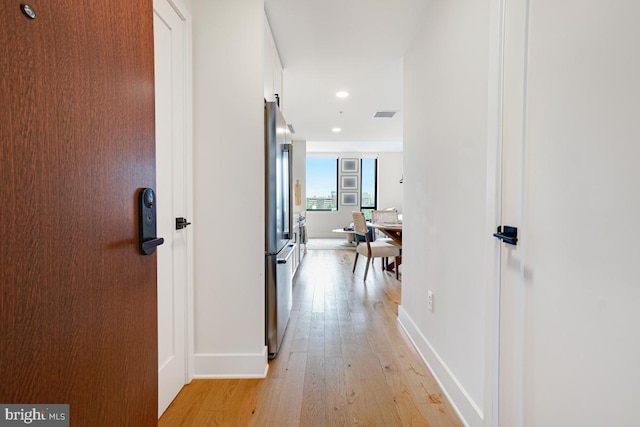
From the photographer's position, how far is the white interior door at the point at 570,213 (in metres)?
0.70

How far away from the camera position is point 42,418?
1.84 ft

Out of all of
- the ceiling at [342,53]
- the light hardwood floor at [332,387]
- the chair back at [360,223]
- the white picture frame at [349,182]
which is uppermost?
the ceiling at [342,53]

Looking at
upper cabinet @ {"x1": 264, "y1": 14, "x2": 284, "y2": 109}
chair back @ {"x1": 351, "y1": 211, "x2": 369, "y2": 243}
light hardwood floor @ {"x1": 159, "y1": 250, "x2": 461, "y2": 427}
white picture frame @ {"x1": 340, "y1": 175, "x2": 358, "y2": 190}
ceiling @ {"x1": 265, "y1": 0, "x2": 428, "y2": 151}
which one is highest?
ceiling @ {"x1": 265, "y1": 0, "x2": 428, "y2": 151}

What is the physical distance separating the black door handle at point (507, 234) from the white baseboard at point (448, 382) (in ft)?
2.72

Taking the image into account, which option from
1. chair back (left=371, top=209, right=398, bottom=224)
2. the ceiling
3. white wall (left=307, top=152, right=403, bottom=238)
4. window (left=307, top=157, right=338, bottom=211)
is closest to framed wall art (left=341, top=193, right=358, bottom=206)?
white wall (left=307, top=152, right=403, bottom=238)

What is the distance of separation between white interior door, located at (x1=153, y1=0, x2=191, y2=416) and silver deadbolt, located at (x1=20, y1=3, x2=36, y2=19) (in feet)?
3.25

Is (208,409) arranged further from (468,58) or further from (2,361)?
(468,58)

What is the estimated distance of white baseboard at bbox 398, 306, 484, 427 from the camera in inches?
54.8

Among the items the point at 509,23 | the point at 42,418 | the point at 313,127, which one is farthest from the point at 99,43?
the point at 313,127

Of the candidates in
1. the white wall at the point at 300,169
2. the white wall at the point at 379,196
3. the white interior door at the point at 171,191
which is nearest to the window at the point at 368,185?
the white wall at the point at 379,196

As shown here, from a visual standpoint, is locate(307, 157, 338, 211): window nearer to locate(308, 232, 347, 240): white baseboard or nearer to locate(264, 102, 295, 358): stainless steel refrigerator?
locate(308, 232, 347, 240): white baseboard

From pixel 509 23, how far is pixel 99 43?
53.3 inches

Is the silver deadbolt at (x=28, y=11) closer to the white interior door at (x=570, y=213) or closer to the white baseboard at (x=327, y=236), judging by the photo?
the white interior door at (x=570, y=213)

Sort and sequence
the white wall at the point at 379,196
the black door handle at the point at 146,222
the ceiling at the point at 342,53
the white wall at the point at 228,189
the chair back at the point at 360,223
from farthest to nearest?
the white wall at the point at 379,196 → the chair back at the point at 360,223 → the ceiling at the point at 342,53 → the white wall at the point at 228,189 → the black door handle at the point at 146,222
